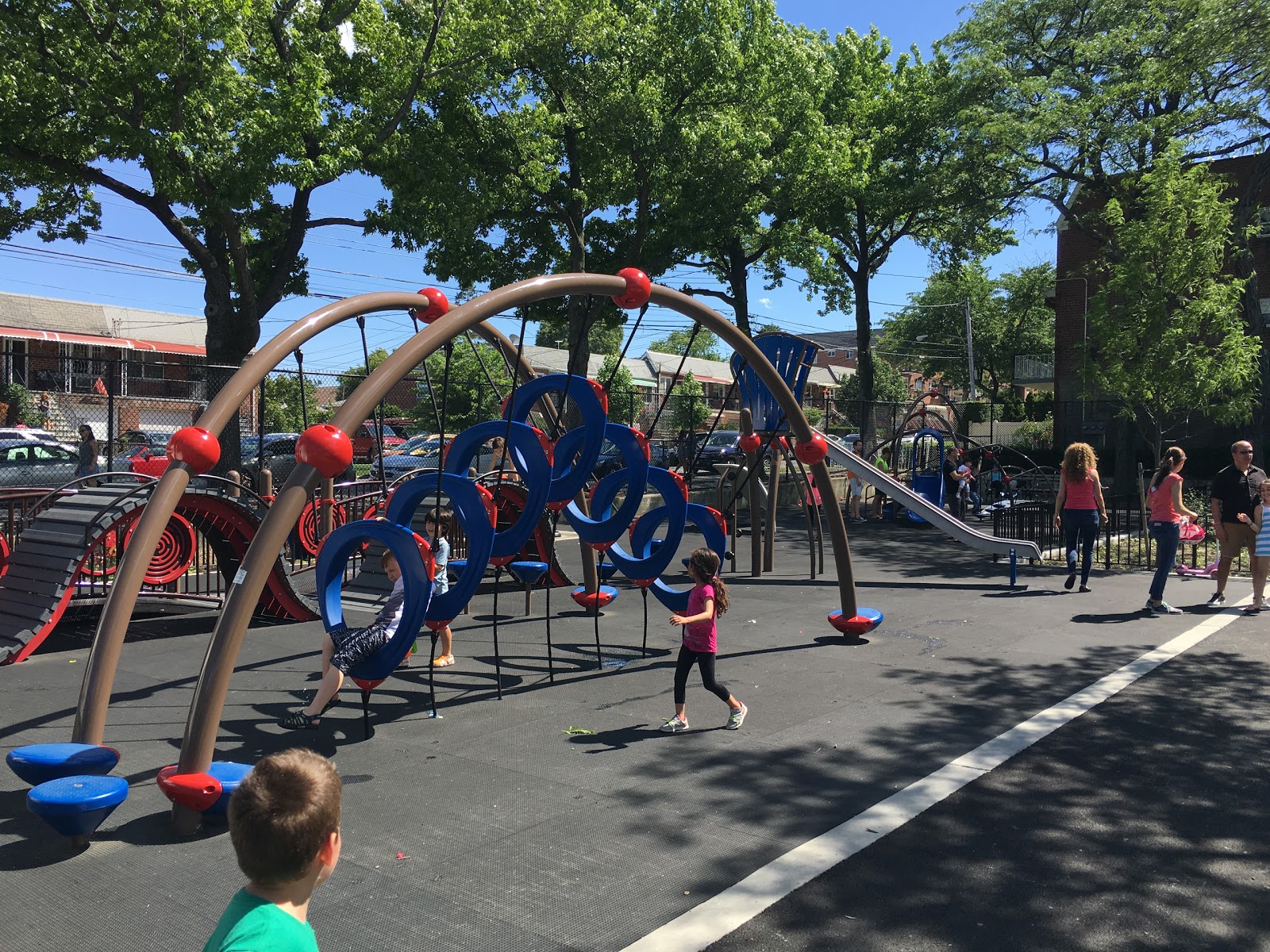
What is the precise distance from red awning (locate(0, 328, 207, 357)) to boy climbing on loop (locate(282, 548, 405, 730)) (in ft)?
92.5

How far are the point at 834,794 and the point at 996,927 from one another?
147cm

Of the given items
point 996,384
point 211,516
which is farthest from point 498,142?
point 996,384

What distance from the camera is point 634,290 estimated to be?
295 inches

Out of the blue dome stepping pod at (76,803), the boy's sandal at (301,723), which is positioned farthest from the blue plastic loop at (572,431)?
the blue dome stepping pod at (76,803)

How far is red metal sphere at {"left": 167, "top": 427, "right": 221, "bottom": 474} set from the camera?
5422 millimetres

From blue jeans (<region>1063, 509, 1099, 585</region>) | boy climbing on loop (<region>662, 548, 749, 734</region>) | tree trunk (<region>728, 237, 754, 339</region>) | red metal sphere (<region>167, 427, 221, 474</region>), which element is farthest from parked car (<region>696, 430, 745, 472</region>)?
red metal sphere (<region>167, 427, 221, 474</region>)

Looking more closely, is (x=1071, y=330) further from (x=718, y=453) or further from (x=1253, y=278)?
(x=1253, y=278)

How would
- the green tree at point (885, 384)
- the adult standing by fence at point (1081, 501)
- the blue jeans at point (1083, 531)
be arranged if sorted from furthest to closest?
the green tree at point (885, 384) < the blue jeans at point (1083, 531) < the adult standing by fence at point (1081, 501)

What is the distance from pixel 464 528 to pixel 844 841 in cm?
342

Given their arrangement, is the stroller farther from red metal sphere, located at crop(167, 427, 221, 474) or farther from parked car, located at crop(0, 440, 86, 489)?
parked car, located at crop(0, 440, 86, 489)

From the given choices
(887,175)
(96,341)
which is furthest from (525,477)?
(96,341)

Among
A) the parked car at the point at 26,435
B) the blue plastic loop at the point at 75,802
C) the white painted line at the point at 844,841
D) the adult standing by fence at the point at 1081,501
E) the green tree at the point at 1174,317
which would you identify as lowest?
the white painted line at the point at 844,841

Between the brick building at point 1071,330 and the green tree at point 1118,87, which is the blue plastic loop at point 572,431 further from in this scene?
the brick building at point 1071,330

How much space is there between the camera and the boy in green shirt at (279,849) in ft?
6.56
